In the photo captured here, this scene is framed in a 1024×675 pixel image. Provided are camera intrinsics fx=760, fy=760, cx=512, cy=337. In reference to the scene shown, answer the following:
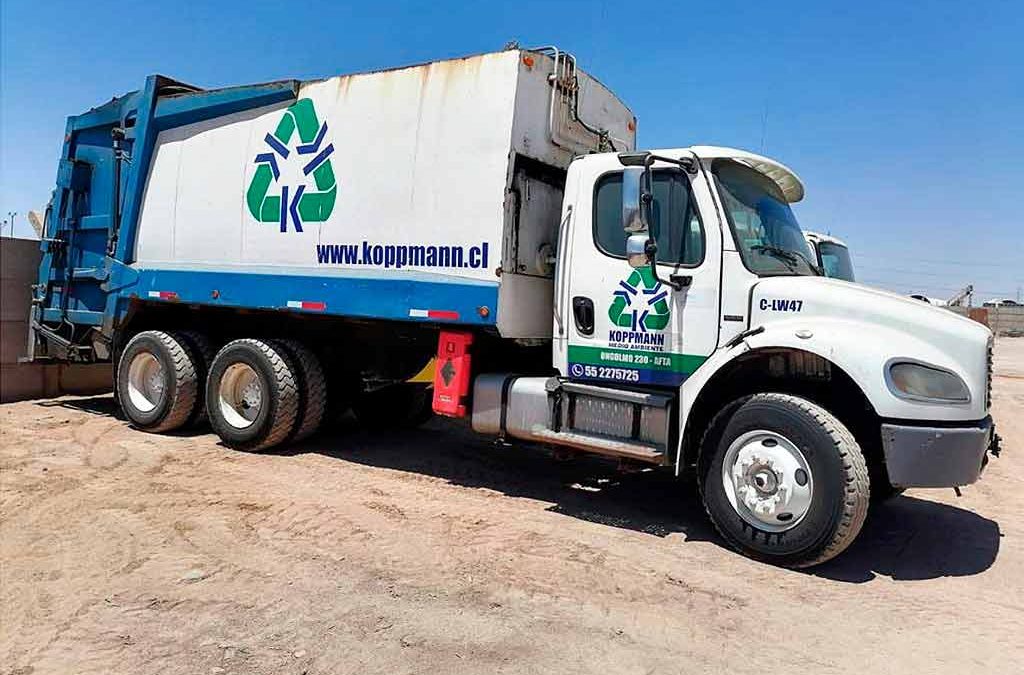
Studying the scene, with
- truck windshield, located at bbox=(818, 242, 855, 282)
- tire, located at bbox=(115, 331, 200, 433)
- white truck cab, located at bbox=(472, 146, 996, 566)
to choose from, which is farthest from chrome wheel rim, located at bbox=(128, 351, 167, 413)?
truck windshield, located at bbox=(818, 242, 855, 282)

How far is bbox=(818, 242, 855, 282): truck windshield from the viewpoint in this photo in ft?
33.6

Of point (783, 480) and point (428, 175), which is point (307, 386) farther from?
point (783, 480)

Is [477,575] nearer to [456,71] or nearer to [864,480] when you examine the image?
[864,480]

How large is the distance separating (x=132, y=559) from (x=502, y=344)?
3.25m

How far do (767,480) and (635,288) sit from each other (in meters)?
1.60

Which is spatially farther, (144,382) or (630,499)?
(144,382)

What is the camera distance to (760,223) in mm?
5348

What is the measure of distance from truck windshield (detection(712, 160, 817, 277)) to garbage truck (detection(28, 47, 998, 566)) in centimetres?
2

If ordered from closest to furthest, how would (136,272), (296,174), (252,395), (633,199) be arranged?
(633,199), (296,174), (252,395), (136,272)

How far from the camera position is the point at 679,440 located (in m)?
5.22

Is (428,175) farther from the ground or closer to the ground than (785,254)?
farther from the ground

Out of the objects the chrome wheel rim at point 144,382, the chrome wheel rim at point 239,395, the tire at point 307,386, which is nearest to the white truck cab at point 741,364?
the tire at point 307,386

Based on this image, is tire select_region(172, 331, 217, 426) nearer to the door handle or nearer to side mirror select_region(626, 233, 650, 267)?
the door handle

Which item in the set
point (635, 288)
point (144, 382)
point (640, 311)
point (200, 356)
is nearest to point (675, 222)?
point (635, 288)
